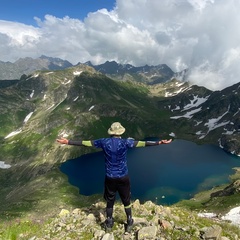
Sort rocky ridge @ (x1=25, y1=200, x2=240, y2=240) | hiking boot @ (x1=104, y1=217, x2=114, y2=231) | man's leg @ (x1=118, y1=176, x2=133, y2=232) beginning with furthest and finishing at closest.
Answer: hiking boot @ (x1=104, y1=217, x2=114, y2=231), rocky ridge @ (x1=25, y1=200, x2=240, y2=240), man's leg @ (x1=118, y1=176, x2=133, y2=232)

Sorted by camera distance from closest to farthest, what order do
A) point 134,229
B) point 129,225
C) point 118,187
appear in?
point 118,187 < point 129,225 < point 134,229

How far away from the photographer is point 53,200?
174 meters

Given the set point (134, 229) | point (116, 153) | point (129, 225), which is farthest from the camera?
point (134, 229)

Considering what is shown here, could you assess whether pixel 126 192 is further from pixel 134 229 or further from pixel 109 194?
pixel 134 229

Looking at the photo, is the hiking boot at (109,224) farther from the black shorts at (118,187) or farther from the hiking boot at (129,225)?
the black shorts at (118,187)

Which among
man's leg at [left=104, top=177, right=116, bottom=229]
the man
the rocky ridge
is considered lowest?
the rocky ridge

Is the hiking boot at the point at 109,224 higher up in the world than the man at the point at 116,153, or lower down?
lower down

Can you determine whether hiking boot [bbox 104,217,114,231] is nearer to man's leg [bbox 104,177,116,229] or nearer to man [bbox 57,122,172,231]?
man's leg [bbox 104,177,116,229]

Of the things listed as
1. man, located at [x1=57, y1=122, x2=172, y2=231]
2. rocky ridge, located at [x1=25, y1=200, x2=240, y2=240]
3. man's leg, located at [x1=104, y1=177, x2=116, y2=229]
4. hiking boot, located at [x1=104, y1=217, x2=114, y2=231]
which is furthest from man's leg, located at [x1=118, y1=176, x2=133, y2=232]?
hiking boot, located at [x1=104, y1=217, x2=114, y2=231]

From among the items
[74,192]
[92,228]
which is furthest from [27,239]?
[74,192]

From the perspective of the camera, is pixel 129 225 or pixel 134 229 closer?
pixel 129 225

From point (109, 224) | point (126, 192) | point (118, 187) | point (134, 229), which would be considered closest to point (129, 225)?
point (134, 229)

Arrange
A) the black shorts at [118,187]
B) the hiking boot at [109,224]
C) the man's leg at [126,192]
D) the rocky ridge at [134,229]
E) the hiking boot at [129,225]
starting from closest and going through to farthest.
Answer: the black shorts at [118,187]
the man's leg at [126,192]
the rocky ridge at [134,229]
the hiking boot at [129,225]
the hiking boot at [109,224]

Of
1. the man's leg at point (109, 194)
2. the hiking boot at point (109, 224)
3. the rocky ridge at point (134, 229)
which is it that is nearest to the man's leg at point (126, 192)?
the man's leg at point (109, 194)
